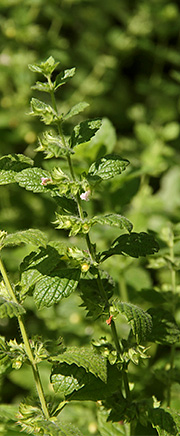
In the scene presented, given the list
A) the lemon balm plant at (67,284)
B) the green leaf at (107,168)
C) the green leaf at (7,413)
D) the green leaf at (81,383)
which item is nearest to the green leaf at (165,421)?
the lemon balm plant at (67,284)

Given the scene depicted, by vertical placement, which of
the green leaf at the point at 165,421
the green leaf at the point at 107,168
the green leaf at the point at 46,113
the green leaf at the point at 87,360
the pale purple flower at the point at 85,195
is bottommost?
the green leaf at the point at 165,421

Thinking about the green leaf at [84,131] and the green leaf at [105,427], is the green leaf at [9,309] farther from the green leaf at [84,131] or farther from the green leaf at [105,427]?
the green leaf at [105,427]

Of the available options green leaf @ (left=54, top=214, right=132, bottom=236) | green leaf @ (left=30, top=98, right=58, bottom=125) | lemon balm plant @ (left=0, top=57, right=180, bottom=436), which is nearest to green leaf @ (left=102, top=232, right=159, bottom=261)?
lemon balm plant @ (left=0, top=57, right=180, bottom=436)

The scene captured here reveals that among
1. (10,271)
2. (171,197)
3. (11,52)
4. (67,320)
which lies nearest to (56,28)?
(11,52)

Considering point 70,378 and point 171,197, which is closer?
point 70,378

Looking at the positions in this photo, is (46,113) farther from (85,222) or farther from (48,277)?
(48,277)

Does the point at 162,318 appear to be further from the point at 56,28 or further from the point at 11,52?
the point at 56,28

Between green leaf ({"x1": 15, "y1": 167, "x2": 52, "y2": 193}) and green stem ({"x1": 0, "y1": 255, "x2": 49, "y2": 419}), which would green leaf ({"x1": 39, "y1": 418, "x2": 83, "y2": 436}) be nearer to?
green stem ({"x1": 0, "y1": 255, "x2": 49, "y2": 419})
